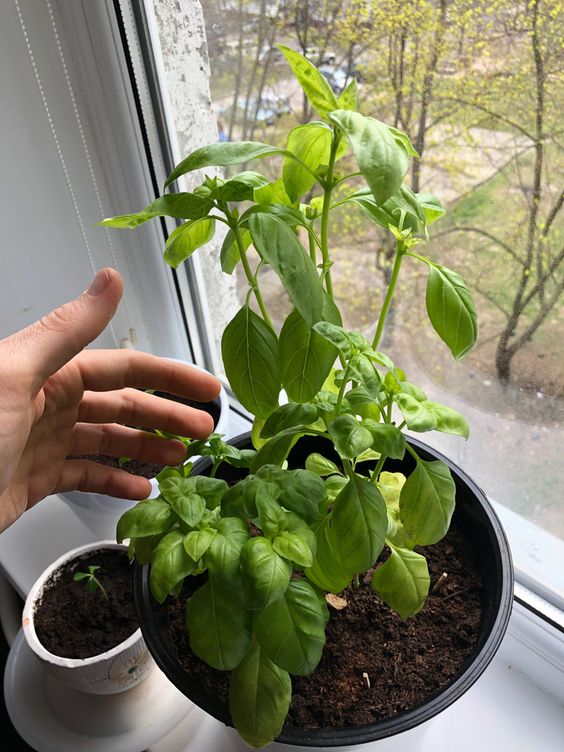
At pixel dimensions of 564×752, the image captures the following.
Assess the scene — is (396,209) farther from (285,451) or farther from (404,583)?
(404,583)

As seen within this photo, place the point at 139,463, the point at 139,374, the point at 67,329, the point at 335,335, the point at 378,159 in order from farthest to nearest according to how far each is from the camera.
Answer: the point at 139,463
the point at 139,374
the point at 67,329
the point at 335,335
the point at 378,159

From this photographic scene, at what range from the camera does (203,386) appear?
93 centimetres

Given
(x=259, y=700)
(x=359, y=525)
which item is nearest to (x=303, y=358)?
(x=359, y=525)

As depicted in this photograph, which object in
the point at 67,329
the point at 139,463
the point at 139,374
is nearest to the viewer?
the point at 67,329

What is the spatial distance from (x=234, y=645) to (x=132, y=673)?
13.9 inches

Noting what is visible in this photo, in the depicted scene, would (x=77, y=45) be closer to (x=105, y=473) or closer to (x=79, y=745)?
(x=105, y=473)

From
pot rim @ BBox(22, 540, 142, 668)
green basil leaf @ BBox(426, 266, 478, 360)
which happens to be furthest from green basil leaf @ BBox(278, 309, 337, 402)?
pot rim @ BBox(22, 540, 142, 668)

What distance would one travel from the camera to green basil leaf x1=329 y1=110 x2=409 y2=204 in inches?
16.9

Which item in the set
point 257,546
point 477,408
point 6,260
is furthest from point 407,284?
point 6,260

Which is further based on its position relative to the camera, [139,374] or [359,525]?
[139,374]

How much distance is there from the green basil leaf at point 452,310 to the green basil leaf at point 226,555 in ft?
0.86

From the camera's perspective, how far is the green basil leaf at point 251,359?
61cm

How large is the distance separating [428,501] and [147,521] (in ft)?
0.89

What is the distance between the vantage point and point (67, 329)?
25.2 inches
